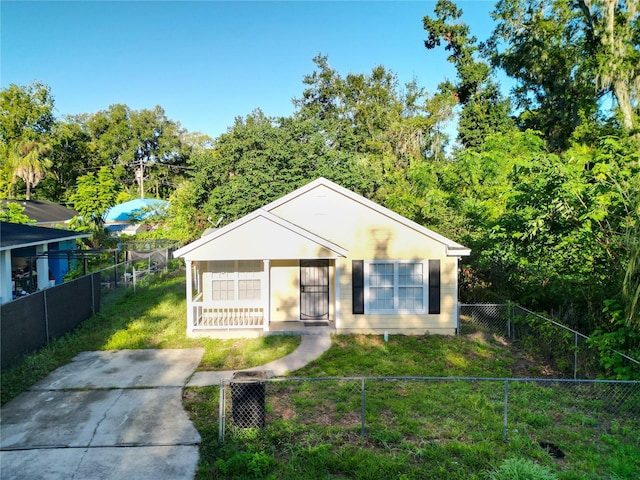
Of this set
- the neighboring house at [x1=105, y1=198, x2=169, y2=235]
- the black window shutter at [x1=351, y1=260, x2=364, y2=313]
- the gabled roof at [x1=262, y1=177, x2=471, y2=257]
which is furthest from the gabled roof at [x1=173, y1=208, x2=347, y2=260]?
the neighboring house at [x1=105, y1=198, x2=169, y2=235]

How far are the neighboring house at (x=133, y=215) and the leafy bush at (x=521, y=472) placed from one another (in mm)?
30924

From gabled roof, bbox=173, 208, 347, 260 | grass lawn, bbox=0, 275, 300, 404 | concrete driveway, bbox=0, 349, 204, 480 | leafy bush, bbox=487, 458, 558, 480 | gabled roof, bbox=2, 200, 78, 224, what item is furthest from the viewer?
gabled roof, bbox=2, 200, 78, 224

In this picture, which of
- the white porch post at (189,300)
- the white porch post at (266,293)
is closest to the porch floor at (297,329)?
the white porch post at (266,293)

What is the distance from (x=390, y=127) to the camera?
3200cm

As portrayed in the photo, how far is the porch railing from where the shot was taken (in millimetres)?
12188

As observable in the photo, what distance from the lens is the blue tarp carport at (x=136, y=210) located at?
32625mm

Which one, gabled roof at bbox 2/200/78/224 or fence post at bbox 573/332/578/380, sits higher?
gabled roof at bbox 2/200/78/224

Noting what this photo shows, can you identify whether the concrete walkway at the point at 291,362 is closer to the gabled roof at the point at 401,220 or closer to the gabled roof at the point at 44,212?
the gabled roof at the point at 401,220

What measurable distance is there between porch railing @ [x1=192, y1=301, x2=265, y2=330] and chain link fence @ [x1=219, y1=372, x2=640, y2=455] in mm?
4096

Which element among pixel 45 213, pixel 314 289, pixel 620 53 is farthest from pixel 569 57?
pixel 45 213

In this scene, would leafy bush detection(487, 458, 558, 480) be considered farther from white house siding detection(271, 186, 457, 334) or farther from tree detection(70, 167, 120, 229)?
tree detection(70, 167, 120, 229)

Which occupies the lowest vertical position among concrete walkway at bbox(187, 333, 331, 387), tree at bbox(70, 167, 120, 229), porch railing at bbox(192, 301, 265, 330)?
concrete walkway at bbox(187, 333, 331, 387)

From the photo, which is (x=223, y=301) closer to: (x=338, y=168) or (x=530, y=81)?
(x=338, y=168)

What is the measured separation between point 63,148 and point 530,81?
43.1m
